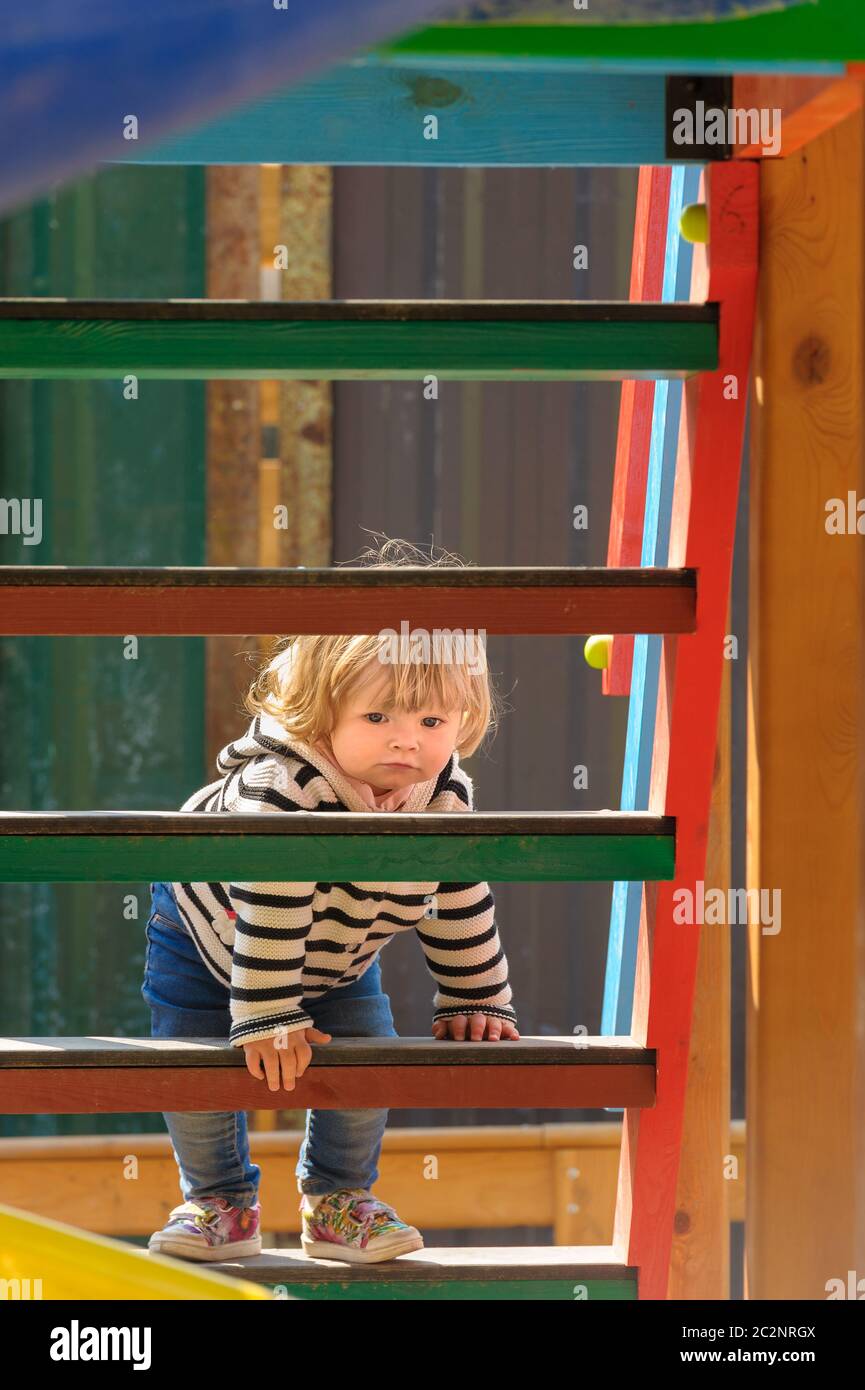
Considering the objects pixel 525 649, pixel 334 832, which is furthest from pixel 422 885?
pixel 525 649

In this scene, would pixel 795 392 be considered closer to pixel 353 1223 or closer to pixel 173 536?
pixel 353 1223

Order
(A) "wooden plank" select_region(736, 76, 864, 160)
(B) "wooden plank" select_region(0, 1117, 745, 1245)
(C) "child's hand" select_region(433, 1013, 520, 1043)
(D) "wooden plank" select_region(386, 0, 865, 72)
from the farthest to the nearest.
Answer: (B) "wooden plank" select_region(0, 1117, 745, 1245)
(C) "child's hand" select_region(433, 1013, 520, 1043)
(A) "wooden plank" select_region(736, 76, 864, 160)
(D) "wooden plank" select_region(386, 0, 865, 72)

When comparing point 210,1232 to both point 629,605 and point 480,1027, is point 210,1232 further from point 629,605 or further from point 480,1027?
point 629,605

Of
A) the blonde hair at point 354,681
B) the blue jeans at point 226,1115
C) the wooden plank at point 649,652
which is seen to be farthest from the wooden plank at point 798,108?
the blue jeans at point 226,1115

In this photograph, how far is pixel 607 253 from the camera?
3773 millimetres

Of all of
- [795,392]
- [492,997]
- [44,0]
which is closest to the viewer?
[44,0]

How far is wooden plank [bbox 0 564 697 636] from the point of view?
1484 mm

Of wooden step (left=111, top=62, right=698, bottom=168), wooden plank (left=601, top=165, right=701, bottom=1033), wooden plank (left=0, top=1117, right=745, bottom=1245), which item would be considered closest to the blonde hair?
wooden plank (left=601, top=165, right=701, bottom=1033)

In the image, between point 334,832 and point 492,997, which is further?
point 492,997

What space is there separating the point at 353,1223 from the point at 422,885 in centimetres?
42

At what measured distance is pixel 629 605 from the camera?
155 centimetres

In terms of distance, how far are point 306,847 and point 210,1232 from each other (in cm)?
67

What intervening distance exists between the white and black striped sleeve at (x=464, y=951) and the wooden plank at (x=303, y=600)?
0.58 m

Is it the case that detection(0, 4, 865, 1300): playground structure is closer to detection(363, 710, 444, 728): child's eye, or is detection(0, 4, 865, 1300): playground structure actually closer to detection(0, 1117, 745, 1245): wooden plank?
detection(363, 710, 444, 728): child's eye
